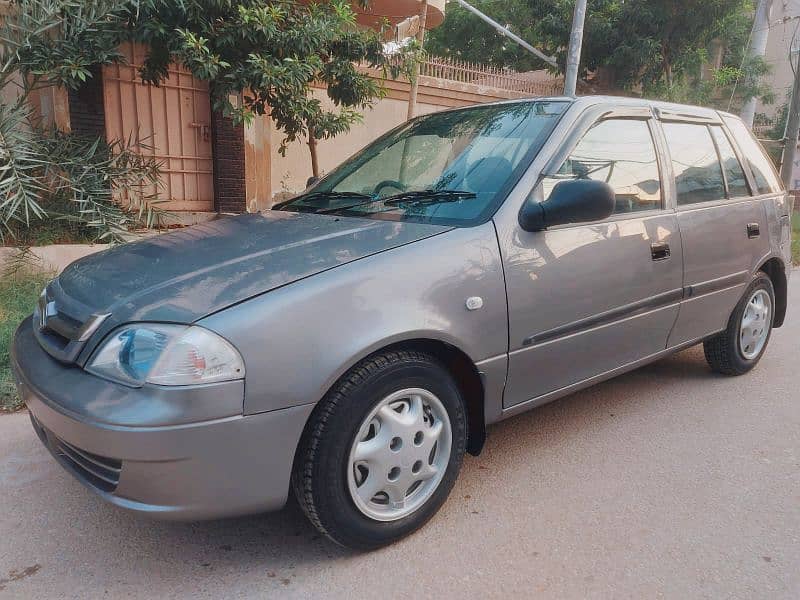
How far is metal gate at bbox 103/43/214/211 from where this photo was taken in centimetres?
770

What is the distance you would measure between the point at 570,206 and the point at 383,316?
0.95 meters

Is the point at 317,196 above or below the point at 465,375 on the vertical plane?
above

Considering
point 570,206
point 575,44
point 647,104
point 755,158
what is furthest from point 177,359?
point 575,44

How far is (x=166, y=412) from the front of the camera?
1.90m

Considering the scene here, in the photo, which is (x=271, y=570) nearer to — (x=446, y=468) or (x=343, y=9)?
(x=446, y=468)

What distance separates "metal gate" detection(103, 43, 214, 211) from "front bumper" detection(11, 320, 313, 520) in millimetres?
5993

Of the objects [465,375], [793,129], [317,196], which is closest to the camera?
[465,375]

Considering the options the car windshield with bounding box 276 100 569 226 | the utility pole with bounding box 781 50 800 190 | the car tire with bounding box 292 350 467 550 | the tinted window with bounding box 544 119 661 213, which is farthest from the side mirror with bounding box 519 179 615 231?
the utility pole with bounding box 781 50 800 190

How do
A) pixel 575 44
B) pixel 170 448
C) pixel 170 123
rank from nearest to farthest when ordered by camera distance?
pixel 170 448, pixel 170 123, pixel 575 44

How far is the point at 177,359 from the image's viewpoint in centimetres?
194

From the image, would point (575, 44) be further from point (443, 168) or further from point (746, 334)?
point (443, 168)

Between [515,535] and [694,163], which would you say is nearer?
[515,535]

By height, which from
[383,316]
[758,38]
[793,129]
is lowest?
[383,316]

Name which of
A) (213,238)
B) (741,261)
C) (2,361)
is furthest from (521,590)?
(2,361)
